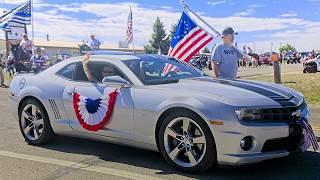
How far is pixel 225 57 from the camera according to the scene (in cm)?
798

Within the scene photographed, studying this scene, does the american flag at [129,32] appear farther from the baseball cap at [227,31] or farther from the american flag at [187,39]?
the baseball cap at [227,31]

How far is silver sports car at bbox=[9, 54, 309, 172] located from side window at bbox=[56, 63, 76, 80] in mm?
18

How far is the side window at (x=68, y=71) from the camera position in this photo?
6840 mm

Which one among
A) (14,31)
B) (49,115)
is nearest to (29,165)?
(49,115)

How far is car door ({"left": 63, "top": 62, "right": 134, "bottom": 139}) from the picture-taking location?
588cm

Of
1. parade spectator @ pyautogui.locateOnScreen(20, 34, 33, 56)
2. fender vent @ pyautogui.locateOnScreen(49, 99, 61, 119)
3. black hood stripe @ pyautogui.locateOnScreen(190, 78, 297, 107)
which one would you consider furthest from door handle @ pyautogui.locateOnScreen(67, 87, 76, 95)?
parade spectator @ pyautogui.locateOnScreen(20, 34, 33, 56)

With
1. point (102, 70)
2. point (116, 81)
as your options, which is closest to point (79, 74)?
point (102, 70)

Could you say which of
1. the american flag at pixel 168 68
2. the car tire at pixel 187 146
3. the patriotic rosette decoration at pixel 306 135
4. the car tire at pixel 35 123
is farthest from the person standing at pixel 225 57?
the car tire at pixel 35 123

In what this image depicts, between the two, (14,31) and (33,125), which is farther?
(14,31)

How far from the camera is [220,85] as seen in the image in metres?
5.59

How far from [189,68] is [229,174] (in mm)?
1977

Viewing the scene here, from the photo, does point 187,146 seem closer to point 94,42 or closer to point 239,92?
point 239,92

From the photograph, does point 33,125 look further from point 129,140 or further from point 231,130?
point 231,130

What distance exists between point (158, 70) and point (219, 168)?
1.55 meters
